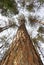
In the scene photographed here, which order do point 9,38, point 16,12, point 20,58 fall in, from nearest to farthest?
point 20,58 → point 9,38 → point 16,12

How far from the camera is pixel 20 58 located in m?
1.53

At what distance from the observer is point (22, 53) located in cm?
155

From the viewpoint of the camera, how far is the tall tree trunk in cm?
153

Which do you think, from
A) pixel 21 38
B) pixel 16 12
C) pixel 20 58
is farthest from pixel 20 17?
pixel 20 58

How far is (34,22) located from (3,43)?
33cm

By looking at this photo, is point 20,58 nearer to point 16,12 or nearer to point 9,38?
point 9,38

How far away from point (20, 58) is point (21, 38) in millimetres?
150

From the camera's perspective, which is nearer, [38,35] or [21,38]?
[21,38]

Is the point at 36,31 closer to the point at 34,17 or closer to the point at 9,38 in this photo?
the point at 34,17

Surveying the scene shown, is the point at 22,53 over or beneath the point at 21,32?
beneath

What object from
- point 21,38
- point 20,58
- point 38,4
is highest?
point 38,4

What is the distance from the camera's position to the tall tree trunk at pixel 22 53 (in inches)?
60.4

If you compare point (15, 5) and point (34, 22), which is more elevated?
point (15, 5)

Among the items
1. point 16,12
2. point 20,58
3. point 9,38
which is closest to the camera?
point 20,58
